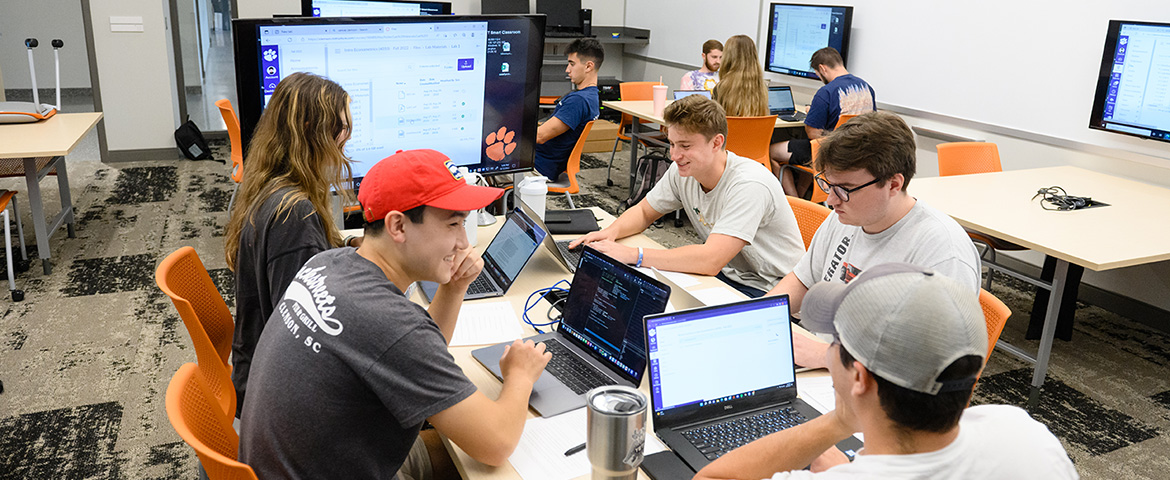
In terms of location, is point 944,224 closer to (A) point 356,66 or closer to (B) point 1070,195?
(A) point 356,66

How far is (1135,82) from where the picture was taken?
4.04 meters

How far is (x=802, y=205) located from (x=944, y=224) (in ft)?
2.96

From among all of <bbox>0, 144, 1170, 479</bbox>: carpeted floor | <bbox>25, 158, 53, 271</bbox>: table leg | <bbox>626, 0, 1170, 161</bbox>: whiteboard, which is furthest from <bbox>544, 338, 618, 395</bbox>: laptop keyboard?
<bbox>626, 0, 1170, 161</bbox>: whiteboard

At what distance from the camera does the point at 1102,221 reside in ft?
11.0

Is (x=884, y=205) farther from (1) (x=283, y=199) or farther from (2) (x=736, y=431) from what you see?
(1) (x=283, y=199)

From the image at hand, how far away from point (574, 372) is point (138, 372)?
235cm

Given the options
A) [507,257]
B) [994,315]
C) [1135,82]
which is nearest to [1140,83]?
[1135,82]

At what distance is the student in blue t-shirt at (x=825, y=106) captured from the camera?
5297 millimetres

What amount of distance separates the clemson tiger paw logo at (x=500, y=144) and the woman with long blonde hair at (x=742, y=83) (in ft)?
8.43

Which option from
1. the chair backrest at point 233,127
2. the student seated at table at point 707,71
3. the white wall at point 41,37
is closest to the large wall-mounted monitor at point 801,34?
the student seated at table at point 707,71

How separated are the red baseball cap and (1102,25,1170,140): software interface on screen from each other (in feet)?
12.9

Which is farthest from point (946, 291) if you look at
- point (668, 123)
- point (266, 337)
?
point (668, 123)

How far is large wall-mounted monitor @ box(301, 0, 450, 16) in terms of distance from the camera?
540 cm

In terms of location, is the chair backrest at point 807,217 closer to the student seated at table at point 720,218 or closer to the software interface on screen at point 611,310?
the student seated at table at point 720,218
